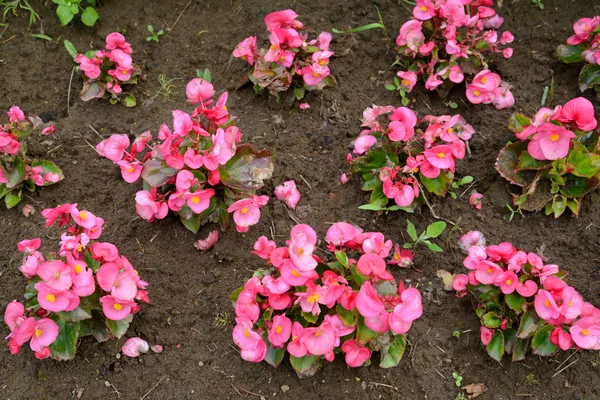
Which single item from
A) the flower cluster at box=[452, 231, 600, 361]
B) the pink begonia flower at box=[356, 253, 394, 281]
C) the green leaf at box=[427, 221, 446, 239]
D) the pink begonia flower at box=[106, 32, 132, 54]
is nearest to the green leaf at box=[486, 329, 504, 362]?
the flower cluster at box=[452, 231, 600, 361]

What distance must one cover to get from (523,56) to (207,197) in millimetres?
2148

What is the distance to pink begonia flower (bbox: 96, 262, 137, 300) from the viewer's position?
7.69ft

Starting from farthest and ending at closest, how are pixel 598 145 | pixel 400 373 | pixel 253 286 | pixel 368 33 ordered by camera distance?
pixel 368 33 < pixel 598 145 < pixel 400 373 < pixel 253 286

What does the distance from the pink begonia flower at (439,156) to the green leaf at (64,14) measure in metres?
2.21

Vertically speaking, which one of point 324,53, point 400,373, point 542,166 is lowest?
point 400,373

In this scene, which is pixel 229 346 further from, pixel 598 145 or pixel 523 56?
pixel 523 56

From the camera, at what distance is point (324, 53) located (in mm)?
3137

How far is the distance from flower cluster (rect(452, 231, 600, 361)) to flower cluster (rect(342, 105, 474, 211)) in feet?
1.44

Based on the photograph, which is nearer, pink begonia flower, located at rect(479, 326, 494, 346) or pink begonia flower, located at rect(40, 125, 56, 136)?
pink begonia flower, located at rect(479, 326, 494, 346)

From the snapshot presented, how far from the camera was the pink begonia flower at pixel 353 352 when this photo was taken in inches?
93.6

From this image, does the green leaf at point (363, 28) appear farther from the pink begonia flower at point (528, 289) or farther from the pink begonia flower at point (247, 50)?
the pink begonia flower at point (528, 289)

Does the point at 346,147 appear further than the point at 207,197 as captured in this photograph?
Yes

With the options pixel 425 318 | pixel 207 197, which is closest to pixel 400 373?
pixel 425 318

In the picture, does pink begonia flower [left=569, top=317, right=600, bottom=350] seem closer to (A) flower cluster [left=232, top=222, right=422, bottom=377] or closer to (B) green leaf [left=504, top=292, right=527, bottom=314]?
(B) green leaf [left=504, top=292, right=527, bottom=314]
